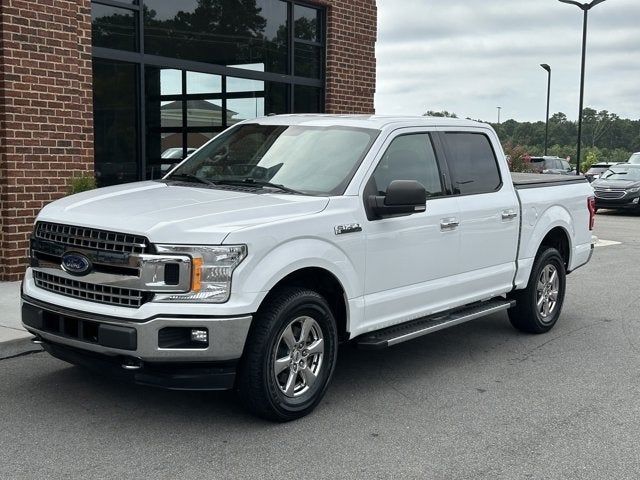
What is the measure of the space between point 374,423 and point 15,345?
309 cm

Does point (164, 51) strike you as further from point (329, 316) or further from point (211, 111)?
point (329, 316)

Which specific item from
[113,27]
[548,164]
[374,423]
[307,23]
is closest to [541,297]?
[374,423]

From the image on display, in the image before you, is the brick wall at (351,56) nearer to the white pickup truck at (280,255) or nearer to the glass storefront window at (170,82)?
the glass storefront window at (170,82)

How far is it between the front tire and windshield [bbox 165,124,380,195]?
0.86 metres

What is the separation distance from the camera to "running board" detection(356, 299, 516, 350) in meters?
5.36

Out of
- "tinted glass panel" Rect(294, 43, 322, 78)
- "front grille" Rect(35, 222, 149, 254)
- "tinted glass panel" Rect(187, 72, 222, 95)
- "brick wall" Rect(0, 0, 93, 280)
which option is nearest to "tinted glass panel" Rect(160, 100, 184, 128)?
"tinted glass panel" Rect(187, 72, 222, 95)

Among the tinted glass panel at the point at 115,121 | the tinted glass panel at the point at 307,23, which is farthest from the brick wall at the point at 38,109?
the tinted glass panel at the point at 307,23

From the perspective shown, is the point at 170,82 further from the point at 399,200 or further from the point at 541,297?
the point at 399,200

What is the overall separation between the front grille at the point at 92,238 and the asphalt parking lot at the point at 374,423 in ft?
3.56

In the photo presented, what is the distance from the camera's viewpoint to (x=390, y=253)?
5434 mm

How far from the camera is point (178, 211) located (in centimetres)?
462

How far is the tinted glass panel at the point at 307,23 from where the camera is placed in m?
12.9

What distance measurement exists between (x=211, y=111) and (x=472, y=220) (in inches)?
251

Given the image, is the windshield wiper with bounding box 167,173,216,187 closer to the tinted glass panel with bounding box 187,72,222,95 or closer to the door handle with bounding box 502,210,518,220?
the door handle with bounding box 502,210,518,220
